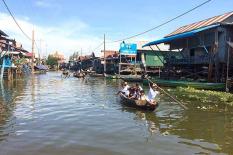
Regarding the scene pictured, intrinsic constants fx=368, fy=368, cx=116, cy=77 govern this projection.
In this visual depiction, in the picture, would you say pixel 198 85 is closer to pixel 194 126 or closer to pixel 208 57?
pixel 208 57

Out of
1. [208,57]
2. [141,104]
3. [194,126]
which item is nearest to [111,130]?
[194,126]

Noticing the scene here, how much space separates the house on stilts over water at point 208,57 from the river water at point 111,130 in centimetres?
962

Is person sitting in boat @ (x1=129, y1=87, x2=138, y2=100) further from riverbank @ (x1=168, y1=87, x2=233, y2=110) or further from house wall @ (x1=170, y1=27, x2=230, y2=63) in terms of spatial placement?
house wall @ (x1=170, y1=27, x2=230, y2=63)

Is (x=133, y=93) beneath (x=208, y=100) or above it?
above

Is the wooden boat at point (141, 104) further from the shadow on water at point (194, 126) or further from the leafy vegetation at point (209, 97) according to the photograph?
the leafy vegetation at point (209, 97)

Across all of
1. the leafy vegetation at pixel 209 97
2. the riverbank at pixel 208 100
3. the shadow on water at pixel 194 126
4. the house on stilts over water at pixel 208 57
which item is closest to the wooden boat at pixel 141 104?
the shadow on water at pixel 194 126

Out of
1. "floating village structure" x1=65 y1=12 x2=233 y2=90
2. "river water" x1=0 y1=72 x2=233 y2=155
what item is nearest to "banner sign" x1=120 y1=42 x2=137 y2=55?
"floating village structure" x1=65 y1=12 x2=233 y2=90

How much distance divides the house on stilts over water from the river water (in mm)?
9615

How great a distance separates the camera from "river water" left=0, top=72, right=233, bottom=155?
1123cm

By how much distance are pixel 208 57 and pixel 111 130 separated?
60.9ft

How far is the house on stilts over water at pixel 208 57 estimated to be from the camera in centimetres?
2873

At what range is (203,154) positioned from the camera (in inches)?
422

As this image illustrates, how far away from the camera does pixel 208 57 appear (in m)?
30.5

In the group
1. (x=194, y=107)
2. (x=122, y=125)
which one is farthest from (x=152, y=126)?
(x=194, y=107)
